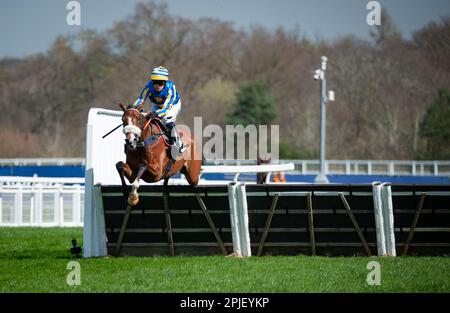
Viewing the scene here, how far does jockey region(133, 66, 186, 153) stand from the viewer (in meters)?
14.0

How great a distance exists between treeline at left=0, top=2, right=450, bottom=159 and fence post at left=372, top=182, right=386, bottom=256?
32.8 m

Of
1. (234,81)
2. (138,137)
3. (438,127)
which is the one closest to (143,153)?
(138,137)

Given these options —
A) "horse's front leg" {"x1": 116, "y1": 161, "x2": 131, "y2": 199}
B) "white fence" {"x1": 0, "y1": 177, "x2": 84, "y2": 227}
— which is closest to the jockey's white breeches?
"horse's front leg" {"x1": 116, "y1": 161, "x2": 131, "y2": 199}

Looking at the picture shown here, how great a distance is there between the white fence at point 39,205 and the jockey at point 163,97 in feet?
28.1

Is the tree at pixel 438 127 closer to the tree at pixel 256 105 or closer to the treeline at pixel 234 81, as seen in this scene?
the treeline at pixel 234 81

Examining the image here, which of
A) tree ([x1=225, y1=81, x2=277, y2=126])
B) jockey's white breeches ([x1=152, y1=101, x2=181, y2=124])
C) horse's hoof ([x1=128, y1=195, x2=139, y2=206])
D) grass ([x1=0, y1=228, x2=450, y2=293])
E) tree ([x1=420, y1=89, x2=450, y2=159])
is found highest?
tree ([x1=225, y1=81, x2=277, y2=126])

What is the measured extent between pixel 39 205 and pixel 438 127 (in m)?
29.4

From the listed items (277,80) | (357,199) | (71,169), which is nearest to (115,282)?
(357,199)

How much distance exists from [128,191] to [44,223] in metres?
10.1

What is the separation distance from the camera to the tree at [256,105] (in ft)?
204

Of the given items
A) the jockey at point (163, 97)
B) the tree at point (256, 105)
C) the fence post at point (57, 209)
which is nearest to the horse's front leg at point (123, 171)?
the jockey at point (163, 97)

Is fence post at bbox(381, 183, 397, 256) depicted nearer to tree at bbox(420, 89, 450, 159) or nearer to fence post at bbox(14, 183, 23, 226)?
fence post at bbox(14, 183, 23, 226)

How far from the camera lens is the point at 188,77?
65438 millimetres

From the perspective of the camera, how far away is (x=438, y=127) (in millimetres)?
47062
